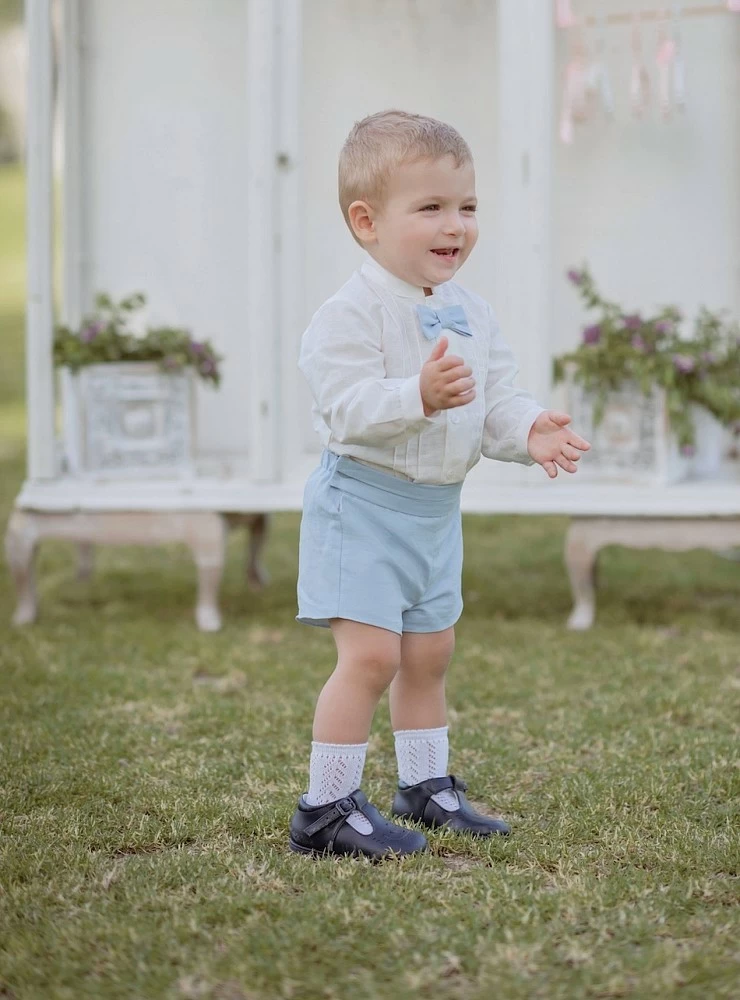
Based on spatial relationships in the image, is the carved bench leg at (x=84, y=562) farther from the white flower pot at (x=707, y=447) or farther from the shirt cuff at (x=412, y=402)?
the shirt cuff at (x=412, y=402)

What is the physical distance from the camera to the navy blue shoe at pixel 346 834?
8.11 ft

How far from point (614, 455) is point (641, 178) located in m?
1.24

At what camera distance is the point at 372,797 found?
2.87 metres

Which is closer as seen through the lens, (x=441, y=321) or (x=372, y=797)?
(x=441, y=321)

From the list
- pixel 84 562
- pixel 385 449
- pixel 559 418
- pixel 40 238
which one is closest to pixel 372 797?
pixel 385 449

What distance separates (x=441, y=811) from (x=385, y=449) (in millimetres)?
717

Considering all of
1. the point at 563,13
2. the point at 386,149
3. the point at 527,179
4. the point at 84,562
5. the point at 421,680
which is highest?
the point at 563,13

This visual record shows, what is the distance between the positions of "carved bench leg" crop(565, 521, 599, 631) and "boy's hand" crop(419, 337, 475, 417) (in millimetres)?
2319

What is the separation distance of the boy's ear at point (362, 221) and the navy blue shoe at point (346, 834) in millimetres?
1013

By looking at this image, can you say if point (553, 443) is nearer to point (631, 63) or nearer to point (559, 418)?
point (559, 418)

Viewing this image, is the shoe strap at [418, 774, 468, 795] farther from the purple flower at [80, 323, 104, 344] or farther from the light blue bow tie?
the purple flower at [80, 323, 104, 344]

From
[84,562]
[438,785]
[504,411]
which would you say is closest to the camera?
[504,411]

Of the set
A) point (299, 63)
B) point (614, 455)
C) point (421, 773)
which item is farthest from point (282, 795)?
point (299, 63)

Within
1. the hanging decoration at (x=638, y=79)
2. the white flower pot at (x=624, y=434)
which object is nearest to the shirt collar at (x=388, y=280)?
the white flower pot at (x=624, y=434)
